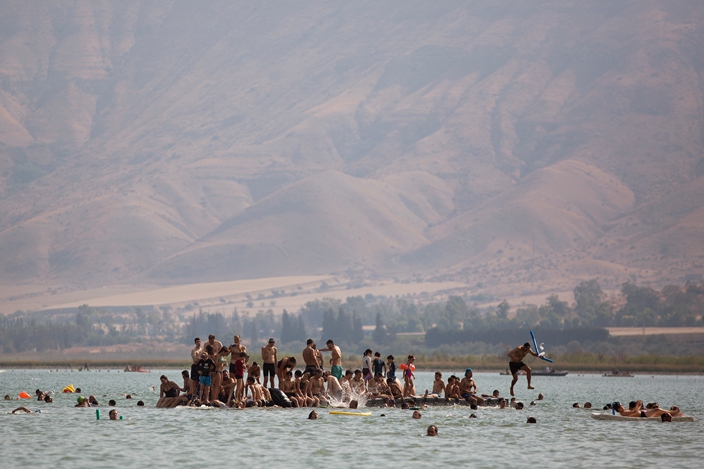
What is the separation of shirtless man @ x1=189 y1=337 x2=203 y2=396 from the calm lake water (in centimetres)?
129

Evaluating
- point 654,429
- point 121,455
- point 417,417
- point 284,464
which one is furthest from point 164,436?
point 654,429

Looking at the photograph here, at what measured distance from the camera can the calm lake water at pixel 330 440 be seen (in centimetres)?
4359

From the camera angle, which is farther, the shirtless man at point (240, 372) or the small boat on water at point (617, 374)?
the small boat on water at point (617, 374)

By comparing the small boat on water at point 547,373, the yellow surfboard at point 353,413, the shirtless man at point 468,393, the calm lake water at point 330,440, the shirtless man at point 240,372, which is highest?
the small boat on water at point 547,373

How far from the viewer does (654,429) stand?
185 feet

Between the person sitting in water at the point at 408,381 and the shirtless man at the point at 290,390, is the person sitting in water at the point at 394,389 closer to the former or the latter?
the person sitting in water at the point at 408,381

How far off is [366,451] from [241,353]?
47.0 ft

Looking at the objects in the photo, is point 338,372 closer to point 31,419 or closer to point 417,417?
point 417,417

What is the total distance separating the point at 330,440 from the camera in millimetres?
50000

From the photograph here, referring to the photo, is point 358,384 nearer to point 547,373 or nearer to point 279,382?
point 279,382

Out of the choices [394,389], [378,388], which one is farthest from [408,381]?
[378,388]

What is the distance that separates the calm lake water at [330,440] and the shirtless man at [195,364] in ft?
4.25

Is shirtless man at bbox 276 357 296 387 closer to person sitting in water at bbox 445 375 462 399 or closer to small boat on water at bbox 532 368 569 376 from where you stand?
person sitting in water at bbox 445 375 462 399

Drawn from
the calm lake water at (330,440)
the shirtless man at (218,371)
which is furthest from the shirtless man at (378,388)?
the shirtless man at (218,371)
